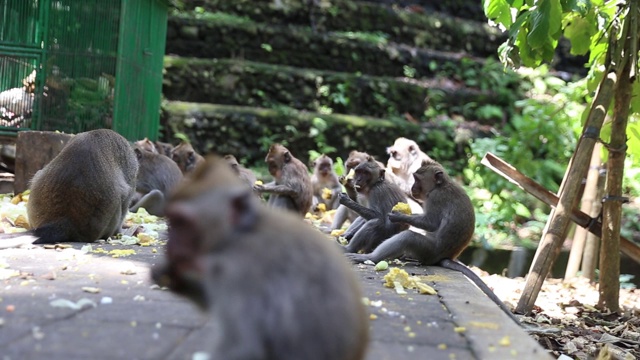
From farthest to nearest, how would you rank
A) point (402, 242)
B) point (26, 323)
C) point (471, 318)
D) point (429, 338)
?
point (402, 242) < point (471, 318) < point (429, 338) < point (26, 323)

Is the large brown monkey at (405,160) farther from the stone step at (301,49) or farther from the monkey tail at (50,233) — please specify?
the stone step at (301,49)

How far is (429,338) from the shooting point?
11.4 feet

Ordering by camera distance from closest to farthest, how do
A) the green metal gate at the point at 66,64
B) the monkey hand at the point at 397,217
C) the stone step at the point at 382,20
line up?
the monkey hand at the point at 397,217 → the green metal gate at the point at 66,64 → the stone step at the point at 382,20

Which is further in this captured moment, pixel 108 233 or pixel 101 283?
pixel 108 233

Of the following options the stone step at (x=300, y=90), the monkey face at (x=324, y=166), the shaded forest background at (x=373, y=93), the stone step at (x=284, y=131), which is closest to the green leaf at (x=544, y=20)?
the monkey face at (x=324, y=166)

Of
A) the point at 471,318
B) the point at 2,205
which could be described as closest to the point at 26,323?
the point at 471,318

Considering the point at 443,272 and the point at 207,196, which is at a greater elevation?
the point at 207,196

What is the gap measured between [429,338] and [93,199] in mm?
3769

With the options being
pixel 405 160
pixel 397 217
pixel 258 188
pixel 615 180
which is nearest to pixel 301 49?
pixel 405 160

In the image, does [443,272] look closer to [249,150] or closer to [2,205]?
[2,205]

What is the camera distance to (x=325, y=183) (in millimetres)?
10742

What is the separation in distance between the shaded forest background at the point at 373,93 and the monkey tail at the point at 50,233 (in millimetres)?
6712

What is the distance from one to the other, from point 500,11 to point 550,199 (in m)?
1.97

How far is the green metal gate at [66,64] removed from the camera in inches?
348
